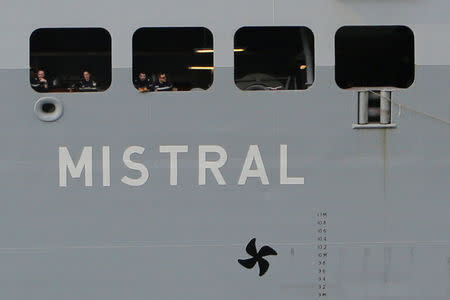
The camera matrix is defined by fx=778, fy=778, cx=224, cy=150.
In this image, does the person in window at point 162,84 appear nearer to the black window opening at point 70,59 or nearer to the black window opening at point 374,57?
the black window opening at point 70,59

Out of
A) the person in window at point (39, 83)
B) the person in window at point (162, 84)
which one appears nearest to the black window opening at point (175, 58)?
the person in window at point (162, 84)

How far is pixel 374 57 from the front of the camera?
287 inches

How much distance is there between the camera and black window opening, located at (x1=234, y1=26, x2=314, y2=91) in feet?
23.4

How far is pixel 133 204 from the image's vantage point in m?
6.89

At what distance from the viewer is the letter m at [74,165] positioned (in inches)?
270

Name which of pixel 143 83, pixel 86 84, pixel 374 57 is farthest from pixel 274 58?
pixel 86 84

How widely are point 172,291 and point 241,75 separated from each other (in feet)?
6.78

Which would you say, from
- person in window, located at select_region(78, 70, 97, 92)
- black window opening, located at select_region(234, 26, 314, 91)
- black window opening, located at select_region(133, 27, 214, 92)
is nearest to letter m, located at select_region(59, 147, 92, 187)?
person in window, located at select_region(78, 70, 97, 92)

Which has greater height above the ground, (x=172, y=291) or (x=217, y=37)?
(x=217, y=37)

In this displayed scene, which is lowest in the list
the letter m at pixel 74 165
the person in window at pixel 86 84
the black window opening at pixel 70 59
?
the letter m at pixel 74 165

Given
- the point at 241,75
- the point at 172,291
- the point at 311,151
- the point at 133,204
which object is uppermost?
the point at 241,75

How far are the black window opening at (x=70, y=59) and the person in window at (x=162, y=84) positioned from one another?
1.70 ft

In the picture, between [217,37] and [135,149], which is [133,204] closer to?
[135,149]

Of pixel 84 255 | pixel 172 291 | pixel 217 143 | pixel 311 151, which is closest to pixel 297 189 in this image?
pixel 311 151
